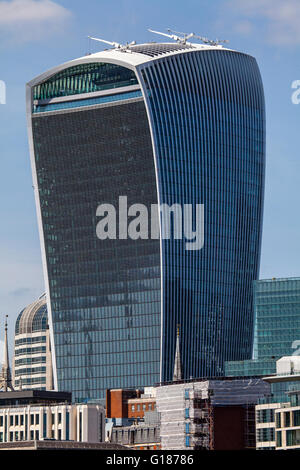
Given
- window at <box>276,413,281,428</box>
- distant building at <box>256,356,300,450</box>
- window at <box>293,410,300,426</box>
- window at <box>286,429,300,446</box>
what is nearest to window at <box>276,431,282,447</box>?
distant building at <box>256,356,300,450</box>

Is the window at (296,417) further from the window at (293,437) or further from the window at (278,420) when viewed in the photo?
the window at (278,420)

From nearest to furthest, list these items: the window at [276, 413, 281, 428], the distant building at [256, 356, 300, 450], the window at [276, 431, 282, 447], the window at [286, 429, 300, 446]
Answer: the window at [286, 429, 300, 446] → the distant building at [256, 356, 300, 450] → the window at [276, 431, 282, 447] → the window at [276, 413, 281, 428]

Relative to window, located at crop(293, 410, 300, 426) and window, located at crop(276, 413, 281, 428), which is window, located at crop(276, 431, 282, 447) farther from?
window, located at crop(293, 410, 300, 426)

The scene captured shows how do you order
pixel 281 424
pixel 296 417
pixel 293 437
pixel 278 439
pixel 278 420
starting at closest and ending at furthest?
pixel 293 437
pixel 296 417
pixel 278 439
pixel 281 424
pixel 278 420

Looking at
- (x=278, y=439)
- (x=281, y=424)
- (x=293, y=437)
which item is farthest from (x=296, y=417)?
(x=278, y=439)

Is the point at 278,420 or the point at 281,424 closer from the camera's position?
the point at 281,424

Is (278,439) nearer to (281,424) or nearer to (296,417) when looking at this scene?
(281,424)

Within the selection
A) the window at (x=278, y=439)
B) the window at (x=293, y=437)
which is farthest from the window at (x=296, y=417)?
the window at (x=278, y=439)

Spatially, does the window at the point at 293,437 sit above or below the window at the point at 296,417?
below

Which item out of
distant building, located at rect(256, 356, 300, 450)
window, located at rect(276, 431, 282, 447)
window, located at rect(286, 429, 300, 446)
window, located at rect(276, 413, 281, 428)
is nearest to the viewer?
window, located at rect(286, 429, 300, 446)

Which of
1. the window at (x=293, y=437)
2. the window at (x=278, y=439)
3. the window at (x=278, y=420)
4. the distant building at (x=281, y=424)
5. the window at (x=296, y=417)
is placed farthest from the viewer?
the window at (x=278, y=420)
